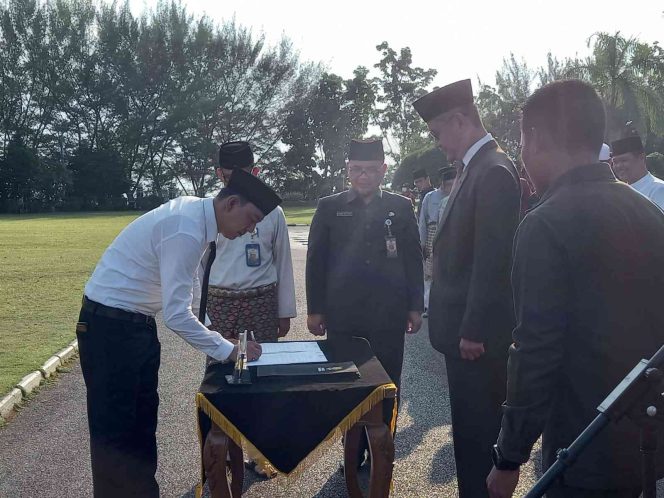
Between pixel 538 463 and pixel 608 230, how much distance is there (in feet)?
9.55

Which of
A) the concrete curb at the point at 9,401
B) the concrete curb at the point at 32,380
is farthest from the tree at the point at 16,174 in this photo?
the concrete curb at the point at 9,401

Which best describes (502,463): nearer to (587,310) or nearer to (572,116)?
(587,310)

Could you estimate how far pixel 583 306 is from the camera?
78.8 inches

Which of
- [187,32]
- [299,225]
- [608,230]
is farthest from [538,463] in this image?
[187,32]

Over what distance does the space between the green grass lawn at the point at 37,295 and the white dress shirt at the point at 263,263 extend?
2939mm

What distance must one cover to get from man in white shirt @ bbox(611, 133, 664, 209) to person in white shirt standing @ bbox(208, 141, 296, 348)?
353cm

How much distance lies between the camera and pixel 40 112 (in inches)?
2114

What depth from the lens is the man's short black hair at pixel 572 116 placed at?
2.08m

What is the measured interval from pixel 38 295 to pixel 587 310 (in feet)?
37.2

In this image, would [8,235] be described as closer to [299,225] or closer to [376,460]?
[299,225]

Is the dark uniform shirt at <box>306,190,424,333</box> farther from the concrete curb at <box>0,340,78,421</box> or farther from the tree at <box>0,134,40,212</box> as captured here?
the tree at <box>0,134,40,212</box>

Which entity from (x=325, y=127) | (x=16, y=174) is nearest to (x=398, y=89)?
(x=325, y=127)

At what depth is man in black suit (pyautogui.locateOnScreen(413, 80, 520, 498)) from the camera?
3.00 meters

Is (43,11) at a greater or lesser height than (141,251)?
greater
